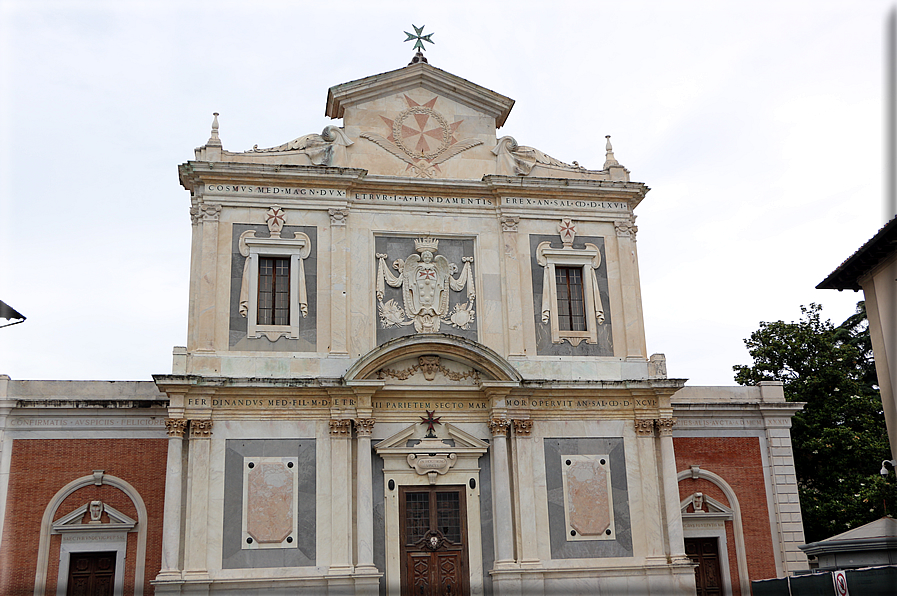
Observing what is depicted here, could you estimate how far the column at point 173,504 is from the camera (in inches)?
762

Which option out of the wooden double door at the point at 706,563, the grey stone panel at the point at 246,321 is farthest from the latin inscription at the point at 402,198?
the wooden double door at the point at 706,563

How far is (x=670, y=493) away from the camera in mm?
21797

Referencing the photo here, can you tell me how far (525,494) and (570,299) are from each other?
17.2 feet

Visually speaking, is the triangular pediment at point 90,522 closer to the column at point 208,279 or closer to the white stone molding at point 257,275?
the column at point 208,279

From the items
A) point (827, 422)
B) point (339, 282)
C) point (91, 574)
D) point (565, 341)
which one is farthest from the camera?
point (827, 422)

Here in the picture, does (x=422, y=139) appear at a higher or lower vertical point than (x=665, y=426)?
higher

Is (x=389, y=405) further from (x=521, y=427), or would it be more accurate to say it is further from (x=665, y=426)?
(x=665, y=426)

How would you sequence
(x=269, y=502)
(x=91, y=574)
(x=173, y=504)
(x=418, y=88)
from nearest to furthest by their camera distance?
1. (x=173, y=504)
2. (x=269, y=502)
3. (x=91, y=574)
4. (x=418, y=88)

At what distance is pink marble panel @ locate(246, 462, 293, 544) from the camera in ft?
66.0

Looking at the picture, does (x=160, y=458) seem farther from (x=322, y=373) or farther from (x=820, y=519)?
(x=820, y=519)

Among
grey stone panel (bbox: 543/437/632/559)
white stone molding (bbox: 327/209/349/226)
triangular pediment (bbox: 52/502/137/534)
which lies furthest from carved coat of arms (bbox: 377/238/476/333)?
triangular pediment (bbox: 52/502/137/534)

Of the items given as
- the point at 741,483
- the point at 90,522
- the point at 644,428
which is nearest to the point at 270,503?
the point at 90,522

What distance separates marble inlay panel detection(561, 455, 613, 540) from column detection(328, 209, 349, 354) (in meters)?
6.23

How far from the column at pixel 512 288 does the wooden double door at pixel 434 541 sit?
3.93 m
